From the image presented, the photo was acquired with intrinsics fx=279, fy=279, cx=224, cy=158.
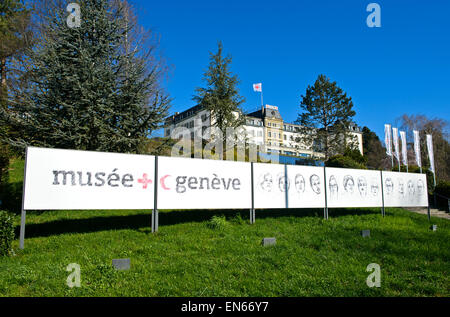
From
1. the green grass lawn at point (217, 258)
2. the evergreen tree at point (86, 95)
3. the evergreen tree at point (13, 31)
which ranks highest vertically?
the evergreen tree at point (13, 31)

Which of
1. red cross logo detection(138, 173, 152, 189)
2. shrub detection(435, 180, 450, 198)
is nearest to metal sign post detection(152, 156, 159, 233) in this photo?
red cross logo detection(138, 173, 152, 189)

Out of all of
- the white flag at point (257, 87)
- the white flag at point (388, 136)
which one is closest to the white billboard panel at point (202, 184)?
the white flag at point (388, 136)

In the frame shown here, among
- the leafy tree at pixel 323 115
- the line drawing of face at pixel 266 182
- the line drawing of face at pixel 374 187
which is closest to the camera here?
the line drawing of face at pixel 266 182

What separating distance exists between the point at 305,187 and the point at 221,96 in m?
13.8

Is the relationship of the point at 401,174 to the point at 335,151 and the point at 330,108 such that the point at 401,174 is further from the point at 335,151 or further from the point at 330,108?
the point at 330,108

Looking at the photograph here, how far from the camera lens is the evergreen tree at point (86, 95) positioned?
34.9 feet

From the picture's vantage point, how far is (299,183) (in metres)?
11.4

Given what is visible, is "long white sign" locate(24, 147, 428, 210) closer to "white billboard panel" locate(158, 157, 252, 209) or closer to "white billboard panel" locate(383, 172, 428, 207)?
"white billboard panel" locate(158, 157, 252, 209)

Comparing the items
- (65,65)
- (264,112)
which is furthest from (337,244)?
(264,112)

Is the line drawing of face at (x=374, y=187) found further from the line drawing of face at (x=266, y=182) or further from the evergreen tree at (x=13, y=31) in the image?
the evergreen tree at (x=13, y=31)

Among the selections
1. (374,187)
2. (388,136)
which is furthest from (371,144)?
(374,187)

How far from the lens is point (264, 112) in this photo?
7862 centimetres

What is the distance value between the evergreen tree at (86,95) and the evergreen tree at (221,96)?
10.2 m
